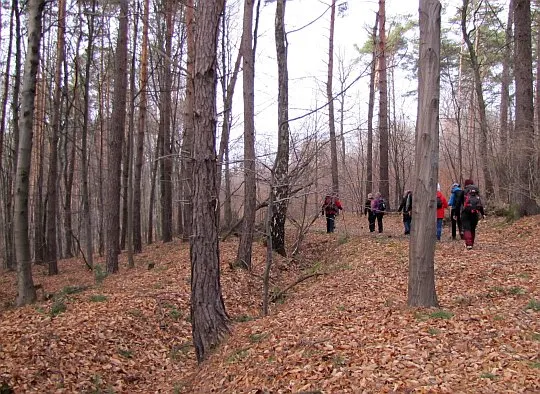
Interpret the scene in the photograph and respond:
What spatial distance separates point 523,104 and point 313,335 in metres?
11.3

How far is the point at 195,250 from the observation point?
616cm

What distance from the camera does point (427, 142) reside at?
19.5 feet

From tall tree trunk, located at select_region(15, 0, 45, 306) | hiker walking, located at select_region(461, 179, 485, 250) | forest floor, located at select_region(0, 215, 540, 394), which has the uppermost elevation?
tall tree trunk, located at select_region(15, 0, 45, 306)

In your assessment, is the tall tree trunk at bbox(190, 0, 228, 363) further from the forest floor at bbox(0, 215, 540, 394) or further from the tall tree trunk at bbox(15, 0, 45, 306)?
the tall tree trunk at bbox(15, 0, 45, 306)

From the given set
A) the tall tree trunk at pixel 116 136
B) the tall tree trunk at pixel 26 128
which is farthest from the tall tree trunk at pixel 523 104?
the tall tree trunk at pixel 26 128

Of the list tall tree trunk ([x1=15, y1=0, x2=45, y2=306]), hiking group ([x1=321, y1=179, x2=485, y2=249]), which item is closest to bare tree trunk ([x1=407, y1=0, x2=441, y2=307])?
hiking group ([x1=321, y1=179, x2=485, y2=249])

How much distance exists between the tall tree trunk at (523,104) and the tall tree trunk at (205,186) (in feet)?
35.2

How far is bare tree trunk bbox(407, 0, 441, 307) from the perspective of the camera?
591 centimetres

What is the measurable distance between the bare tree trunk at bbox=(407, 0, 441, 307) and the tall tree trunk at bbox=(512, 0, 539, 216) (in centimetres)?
882

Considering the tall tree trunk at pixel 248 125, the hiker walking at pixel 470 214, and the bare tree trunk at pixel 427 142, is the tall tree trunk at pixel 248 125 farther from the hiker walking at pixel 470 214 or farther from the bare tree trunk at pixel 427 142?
the bare tree trunk at pixel 427 142

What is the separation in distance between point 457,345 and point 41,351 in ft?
18.2

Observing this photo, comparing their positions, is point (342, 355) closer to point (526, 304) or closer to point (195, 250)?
point (195, 250)

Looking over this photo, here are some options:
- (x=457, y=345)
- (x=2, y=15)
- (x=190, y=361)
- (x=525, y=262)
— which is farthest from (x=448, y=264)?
(x=2, y=15)

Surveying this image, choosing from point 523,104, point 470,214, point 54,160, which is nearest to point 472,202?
point 470,214
